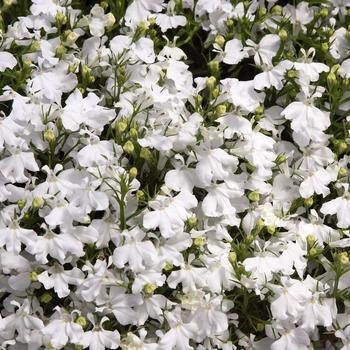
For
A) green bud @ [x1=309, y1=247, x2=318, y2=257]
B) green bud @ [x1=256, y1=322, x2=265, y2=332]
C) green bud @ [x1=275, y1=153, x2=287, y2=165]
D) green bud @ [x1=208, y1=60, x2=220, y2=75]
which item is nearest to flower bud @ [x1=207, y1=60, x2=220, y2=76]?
green bud @ [x1=208, y1=60, x2=220, y2=75]

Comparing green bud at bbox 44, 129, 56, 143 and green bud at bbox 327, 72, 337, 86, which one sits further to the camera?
green bud at bbox 327, 72, 337, 86

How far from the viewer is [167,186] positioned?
5.72ft

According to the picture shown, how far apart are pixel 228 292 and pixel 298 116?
0.42 meters

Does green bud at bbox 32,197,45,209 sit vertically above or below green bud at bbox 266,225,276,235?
above

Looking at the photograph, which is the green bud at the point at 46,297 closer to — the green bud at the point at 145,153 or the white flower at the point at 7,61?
the green bud at the point at 145,153

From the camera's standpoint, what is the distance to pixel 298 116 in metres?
1.89

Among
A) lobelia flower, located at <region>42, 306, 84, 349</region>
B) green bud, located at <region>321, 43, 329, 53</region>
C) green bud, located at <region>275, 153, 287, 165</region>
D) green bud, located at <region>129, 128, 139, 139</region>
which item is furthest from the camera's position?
green bud, located at <region>321, 43, 329, 53</region>

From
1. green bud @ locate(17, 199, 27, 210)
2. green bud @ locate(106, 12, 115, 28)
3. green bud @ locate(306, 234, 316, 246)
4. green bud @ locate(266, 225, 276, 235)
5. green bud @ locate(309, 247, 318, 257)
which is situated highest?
green bud @ locate(106, 12, 115, 28)

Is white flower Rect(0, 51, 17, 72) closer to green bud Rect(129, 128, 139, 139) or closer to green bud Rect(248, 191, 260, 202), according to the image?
A: green bud Rect(129, 128, 139, 139)

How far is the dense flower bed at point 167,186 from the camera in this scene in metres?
1.70

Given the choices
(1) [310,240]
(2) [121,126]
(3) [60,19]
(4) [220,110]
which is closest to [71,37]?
(3) [60,19]

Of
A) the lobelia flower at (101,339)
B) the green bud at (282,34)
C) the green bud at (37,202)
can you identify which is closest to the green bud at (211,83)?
the green bud at (282,34)

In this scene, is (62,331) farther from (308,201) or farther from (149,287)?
(308,201)

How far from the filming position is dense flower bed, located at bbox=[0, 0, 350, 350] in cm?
170
